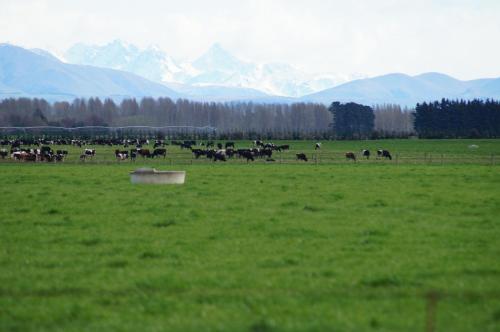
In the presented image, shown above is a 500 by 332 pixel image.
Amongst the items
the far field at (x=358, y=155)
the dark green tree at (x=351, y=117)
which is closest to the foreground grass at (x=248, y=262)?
the far field at (x=358, y=155)

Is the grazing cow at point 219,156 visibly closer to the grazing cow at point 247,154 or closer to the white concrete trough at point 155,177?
the grazing cow at point 247,154

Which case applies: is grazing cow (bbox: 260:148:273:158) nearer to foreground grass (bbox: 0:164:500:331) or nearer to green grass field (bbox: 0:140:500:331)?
foreground grass (bbox: 0:164:500:331)

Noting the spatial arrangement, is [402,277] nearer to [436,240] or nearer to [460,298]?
[460,298]

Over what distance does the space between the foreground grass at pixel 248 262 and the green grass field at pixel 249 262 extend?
31 mm

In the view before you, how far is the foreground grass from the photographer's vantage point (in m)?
9.80

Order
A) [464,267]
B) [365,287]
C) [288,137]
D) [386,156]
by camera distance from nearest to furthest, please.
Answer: [365,287] → [464,267] → [386,156] → [288,137]

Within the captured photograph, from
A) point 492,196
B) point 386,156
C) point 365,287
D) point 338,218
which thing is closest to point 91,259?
point 365,287

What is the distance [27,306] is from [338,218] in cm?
1050

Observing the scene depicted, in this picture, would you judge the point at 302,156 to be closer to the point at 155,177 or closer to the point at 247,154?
the point at 247,154

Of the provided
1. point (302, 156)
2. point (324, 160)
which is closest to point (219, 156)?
point (302, 156)

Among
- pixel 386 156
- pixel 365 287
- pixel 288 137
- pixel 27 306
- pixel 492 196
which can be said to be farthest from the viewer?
pixel 288 137

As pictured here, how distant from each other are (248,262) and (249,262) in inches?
0.7

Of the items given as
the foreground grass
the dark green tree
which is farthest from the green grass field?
the dark green tree

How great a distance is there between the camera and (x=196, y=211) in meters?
20.8
